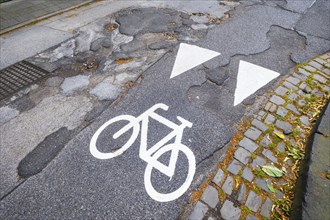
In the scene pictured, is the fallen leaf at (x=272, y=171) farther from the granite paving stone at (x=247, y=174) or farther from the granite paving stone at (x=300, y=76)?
the granite paving stone at (x=300, y=76)

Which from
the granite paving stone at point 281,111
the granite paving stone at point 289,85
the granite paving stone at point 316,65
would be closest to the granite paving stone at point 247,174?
the granite paving stone at point 281,111

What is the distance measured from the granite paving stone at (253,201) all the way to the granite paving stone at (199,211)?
1.58 feet

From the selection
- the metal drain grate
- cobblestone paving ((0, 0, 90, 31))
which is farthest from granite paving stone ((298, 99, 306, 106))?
cobblestone paving ((0, 0, 90, 31))

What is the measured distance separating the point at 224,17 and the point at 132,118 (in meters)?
4.45

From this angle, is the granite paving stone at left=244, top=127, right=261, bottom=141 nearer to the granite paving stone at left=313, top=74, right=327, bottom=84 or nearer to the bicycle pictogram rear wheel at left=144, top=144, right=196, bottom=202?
the bicycle pictogram rear wheel at left=144, top=144, right=196, bottom=202

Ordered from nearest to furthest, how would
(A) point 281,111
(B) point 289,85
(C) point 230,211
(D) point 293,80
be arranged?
(C) point 230,211 < (A) point 281,111 < (B) point 289,85 < (D) point 293,80

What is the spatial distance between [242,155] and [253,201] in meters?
0.64

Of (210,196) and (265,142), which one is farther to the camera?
(265,142)

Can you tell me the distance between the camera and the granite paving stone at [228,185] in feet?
8.95

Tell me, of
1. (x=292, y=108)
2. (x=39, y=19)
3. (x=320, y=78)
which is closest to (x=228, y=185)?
(x=292, y=108)

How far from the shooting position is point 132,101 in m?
3.94

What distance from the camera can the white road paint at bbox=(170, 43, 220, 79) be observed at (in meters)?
4.60

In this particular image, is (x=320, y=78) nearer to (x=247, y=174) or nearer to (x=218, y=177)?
(x=247, y=174)

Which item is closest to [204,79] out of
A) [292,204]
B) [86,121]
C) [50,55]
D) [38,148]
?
[86,121]
